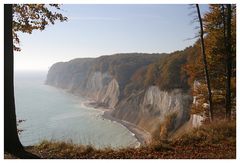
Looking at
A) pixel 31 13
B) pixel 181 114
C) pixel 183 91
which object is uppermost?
pixel 31 13

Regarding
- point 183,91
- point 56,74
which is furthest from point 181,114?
point 56,74

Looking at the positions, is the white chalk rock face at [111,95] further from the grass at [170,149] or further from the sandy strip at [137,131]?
the grass at [170,149]

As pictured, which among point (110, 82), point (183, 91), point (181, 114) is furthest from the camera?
point (110, 82)

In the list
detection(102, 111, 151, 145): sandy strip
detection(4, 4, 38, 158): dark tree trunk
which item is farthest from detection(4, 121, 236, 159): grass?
detection(102, 111, 151, 145): sandy strip

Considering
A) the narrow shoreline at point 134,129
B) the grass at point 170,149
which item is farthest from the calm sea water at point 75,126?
the grass at point 170,149

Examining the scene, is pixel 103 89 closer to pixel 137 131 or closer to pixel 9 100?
pixel 137 131

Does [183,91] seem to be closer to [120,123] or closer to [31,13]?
[120,123]

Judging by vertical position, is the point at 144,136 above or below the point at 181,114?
below
